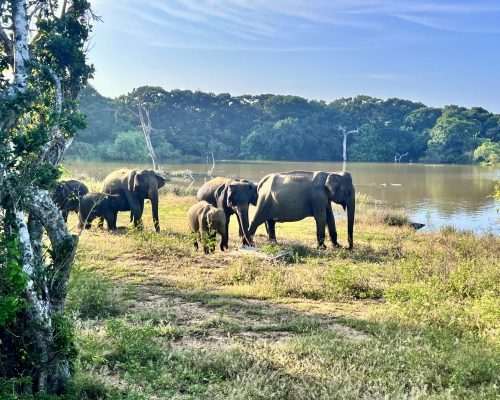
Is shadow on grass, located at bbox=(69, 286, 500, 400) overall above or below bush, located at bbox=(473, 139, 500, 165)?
below

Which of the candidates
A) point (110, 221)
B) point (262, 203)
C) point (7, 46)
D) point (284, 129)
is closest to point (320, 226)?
point (262, 203)

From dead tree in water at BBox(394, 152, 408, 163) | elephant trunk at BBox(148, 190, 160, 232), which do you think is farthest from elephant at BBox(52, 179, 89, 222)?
dead tree in water at BBox(394, 152, 408, 163)

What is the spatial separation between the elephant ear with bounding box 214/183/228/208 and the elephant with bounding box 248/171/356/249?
1.03 m

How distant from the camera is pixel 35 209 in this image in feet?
15.3

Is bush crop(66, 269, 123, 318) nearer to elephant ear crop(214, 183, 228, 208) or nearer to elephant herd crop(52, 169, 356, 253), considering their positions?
elephant herd crop(52, 169, 356, 253)

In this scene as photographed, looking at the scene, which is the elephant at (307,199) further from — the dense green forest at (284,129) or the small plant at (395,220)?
the dense green forest at (284,129)

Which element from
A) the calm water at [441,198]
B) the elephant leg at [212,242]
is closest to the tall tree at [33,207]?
the elephant leg at [212,242]

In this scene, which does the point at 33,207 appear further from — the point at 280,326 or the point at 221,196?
the point at 221,196

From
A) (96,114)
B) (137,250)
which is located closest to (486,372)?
(137,250)

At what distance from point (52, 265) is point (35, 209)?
0.56 m

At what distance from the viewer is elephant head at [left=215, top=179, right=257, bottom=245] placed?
47.8ft

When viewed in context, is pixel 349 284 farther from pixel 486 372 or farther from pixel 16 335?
pixel 16 335

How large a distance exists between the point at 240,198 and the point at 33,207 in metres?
10.2

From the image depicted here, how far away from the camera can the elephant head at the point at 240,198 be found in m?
14.6
